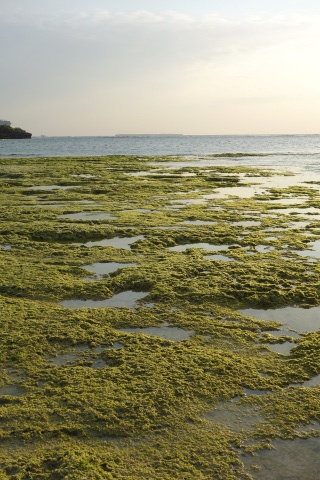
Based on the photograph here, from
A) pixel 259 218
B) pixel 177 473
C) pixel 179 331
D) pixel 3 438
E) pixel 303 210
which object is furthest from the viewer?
pixel 303 210

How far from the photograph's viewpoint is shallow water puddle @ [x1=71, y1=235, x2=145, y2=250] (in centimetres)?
1200

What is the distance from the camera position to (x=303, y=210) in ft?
58.6

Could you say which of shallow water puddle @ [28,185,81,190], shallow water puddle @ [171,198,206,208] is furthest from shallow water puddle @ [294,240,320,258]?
shallow water puddle @ [28,185,81,190]

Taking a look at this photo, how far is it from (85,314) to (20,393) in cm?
220

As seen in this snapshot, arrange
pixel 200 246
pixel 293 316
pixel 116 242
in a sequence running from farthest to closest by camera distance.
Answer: pixel 116 242 → pixel 200 246 → pixel 293 316

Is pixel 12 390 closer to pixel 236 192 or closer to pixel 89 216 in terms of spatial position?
pixel 89 216

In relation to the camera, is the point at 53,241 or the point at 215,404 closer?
the point at 215,404

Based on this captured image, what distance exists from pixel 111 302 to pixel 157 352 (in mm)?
2082

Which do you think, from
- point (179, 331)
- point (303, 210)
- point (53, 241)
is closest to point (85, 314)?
point (179, 331)

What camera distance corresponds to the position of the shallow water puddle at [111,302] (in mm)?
7990

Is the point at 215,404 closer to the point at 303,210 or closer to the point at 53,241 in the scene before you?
the point at 53,241

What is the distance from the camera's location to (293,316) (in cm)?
770

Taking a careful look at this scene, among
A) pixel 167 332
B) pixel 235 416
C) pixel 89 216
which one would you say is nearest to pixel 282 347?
pixel 167 332

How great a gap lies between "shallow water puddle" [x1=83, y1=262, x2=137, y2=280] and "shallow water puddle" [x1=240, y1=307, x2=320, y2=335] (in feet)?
9.53
